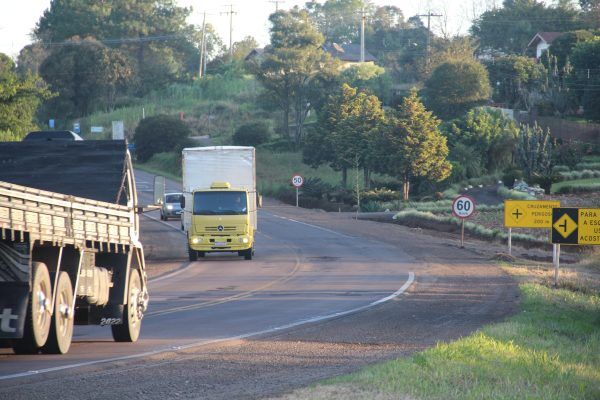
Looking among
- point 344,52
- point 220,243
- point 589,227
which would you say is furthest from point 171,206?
point 344,52

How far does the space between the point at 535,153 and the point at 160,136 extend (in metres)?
38.3

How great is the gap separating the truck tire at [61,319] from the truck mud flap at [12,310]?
116 centimetres

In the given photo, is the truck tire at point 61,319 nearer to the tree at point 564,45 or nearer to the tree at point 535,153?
the tree at point 535,153

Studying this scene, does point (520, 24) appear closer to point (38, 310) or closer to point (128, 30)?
point (128, 30)

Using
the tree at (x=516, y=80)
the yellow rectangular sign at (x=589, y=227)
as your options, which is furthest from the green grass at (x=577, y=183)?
the yellow rectangular sign at (x=589, y=227)

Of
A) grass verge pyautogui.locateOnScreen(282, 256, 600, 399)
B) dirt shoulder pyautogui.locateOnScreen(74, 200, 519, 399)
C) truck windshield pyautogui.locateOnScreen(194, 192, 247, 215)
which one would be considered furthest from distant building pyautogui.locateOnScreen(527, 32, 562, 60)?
grass verge pyautogui.locateOnScreen(282, 256, 600, 399)

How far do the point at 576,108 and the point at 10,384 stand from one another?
7922 cm

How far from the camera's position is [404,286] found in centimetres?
2436

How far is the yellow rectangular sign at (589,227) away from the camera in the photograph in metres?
22.3

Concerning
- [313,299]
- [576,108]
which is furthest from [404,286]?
[576,108]

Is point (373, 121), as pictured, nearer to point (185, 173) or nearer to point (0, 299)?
point (185, 173)

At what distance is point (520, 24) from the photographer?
4759 inches

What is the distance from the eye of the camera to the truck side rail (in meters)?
9.85

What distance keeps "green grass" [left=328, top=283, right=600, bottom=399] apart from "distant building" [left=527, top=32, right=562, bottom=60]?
98.2 meters
